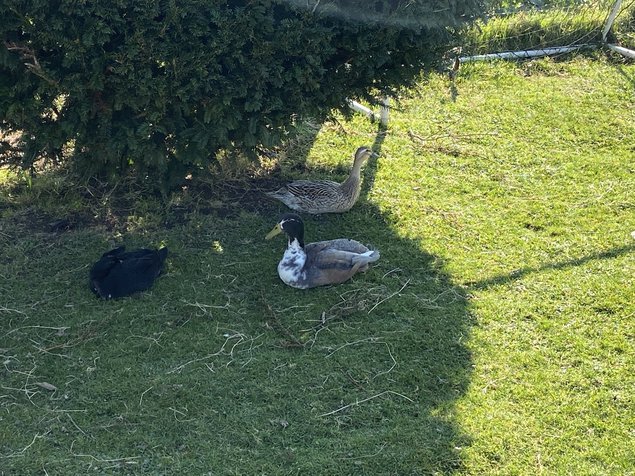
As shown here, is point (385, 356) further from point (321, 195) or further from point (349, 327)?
point (321, 195)

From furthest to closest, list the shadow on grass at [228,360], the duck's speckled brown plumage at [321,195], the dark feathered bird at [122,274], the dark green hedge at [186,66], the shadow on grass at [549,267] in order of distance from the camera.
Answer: the duck's speckled brown plumage at [321,195] < the shadow on grass at [549,267] < the dark feathered bird at [122,274] < the dark green hedge at [186,66] < the shadow on grass at [228,360]

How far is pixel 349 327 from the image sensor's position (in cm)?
515

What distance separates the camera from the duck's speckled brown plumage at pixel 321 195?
253 inches

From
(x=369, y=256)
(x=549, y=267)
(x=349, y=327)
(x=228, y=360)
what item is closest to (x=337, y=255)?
(x=369, y=256)

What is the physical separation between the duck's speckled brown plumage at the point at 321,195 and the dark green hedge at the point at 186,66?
0.68 m

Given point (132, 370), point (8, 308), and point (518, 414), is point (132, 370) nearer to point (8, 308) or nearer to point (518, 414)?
point (8, 308)

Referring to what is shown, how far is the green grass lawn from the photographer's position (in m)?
4.12

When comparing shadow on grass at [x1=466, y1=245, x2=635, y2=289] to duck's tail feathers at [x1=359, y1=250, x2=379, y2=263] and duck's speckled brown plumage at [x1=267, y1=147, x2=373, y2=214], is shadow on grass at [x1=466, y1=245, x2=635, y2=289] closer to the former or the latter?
duck's tail feathers at [x1=359, y1=250, x2=379, y2=263]

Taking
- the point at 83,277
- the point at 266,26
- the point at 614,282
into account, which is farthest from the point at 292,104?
the point at 614,282

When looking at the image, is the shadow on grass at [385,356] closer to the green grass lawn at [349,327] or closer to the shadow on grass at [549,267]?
the green grass lawn at [349,327]

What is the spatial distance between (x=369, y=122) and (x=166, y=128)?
3328 millimetres

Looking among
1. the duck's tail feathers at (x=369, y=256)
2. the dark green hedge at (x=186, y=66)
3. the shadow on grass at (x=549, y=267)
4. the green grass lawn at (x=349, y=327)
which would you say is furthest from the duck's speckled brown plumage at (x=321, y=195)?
the shadow on grass at (x=549, y=267)

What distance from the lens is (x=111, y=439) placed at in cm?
→ 413

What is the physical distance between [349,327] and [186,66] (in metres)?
2.30
